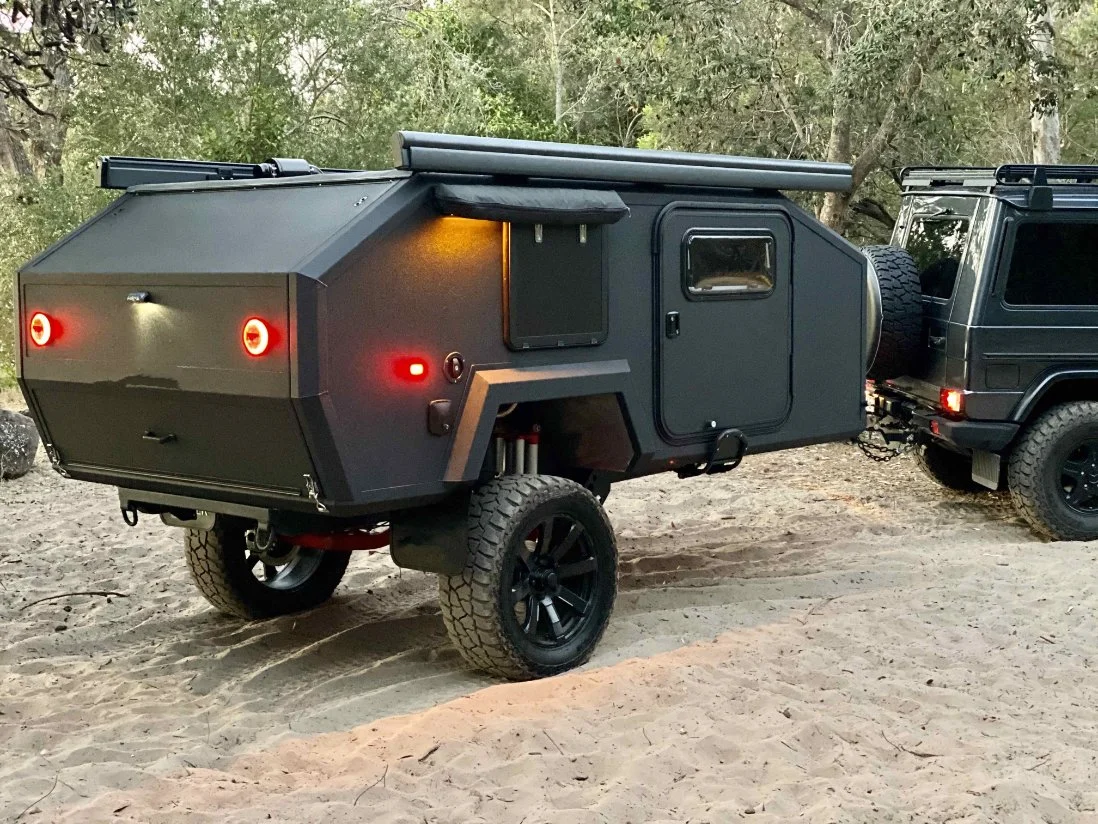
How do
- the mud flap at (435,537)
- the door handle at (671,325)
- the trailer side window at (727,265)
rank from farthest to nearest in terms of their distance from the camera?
the trailer side window at (727,265) → the door handle at (671,325) → the mud flap at (435,537)

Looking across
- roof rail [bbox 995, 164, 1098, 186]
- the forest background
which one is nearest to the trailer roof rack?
roof rail [bbox 995, 164, 1098, 186]

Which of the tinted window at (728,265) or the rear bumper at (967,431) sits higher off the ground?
the tinted window at (728,265)

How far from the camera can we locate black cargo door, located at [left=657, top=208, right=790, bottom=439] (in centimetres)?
606

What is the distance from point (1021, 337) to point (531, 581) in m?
4.20

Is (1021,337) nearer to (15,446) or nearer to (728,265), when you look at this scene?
(728,265)

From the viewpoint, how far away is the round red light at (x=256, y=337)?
461 centimetres

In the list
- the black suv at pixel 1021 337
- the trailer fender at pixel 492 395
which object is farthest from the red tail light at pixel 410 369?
Answer: the black suv at pixel 1021 337

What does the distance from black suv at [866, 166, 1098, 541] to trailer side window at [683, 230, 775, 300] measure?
7.58 feet

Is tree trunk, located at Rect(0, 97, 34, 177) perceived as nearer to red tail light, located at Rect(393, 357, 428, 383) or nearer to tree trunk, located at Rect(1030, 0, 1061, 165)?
tree trunk, located at Rect(1030, 0, 1061, 165)

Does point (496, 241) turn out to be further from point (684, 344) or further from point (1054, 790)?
point (1054, 790)

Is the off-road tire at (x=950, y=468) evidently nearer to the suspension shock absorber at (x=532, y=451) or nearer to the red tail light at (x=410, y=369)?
the suspension shock absorber at (x=532, y=451)

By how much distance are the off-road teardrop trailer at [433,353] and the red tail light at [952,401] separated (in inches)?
85.1

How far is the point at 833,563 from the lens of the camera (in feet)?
25.3

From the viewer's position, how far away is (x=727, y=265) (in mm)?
6297
